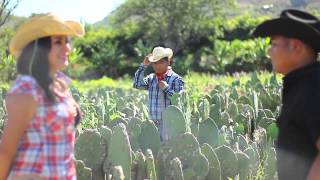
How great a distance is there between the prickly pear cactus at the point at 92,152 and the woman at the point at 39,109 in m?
1.75

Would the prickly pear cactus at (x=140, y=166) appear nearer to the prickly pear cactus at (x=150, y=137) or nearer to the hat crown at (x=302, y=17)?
the prickly pear cactus at (x=150, y=137)

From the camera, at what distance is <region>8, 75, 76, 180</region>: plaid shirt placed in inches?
96.2

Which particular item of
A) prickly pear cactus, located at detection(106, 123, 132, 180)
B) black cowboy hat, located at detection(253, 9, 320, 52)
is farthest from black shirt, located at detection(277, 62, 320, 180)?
prickly pear cactus, located at detection(106, 123, 132, 180)

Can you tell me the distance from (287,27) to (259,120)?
13.6 feet

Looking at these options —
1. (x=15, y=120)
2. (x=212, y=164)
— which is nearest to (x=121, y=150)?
(x=212, y=164)

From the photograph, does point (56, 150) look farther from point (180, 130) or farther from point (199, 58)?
point (199, 58)

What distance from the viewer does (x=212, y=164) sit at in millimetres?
4379

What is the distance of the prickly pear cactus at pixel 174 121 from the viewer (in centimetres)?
514

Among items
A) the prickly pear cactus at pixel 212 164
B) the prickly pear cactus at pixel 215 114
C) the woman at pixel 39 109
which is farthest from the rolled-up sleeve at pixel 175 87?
the woman at pixel 39 109

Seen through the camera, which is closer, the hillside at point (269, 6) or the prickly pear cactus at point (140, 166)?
the prickly pear cactus at point (140, 166)

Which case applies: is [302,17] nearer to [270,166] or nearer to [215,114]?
[270,166]

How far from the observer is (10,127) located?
2.42m

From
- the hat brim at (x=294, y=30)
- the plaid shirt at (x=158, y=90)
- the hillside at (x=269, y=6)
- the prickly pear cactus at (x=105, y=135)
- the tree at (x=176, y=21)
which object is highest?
the hillside at (x=269, y=6)

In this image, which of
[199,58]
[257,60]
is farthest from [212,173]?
[199,58]
